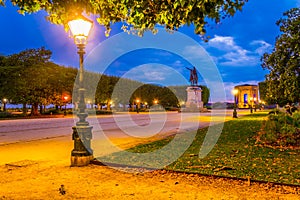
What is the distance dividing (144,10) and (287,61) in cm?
1643

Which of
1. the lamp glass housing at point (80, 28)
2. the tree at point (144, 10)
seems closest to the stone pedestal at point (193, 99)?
the lamp glass housing at point (80, 28)

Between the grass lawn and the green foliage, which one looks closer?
the grass lawn

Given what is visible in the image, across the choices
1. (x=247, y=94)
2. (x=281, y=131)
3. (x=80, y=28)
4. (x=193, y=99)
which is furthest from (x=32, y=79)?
(x=247, y=94)

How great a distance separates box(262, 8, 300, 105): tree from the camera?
696 inches

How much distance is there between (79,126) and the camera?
7.77 m

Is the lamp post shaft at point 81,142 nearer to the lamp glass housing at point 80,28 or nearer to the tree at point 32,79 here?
the lamp glass housing at point 80,28

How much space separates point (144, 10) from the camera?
211 inches

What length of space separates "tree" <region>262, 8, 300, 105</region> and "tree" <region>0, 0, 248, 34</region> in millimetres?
14086

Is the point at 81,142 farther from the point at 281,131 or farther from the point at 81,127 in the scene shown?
the point at 281,131

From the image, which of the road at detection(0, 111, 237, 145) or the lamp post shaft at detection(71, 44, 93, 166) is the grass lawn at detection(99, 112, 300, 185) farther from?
the road at detection(0, 111, 237, 145)

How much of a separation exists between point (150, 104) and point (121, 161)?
269 feet

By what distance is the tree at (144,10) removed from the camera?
4777 mm

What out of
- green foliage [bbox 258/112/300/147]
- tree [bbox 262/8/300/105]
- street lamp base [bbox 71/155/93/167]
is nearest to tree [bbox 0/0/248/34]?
street lamp base [bbox 71/155/93/167]

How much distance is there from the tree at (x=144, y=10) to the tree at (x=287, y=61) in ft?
46.2
